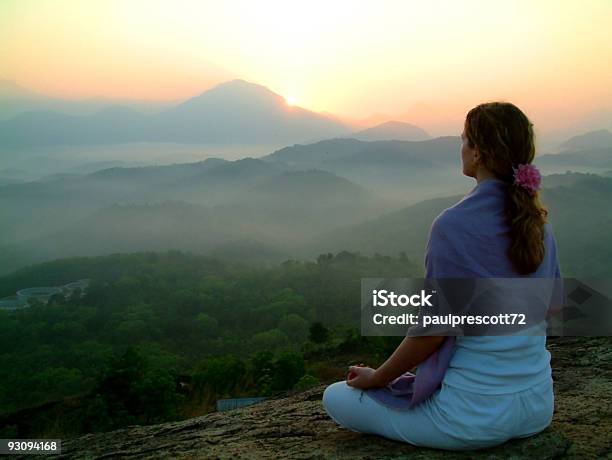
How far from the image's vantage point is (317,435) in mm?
2869

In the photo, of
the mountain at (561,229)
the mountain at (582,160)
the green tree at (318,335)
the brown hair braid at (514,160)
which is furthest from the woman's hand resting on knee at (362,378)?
the mountain at (582,160)

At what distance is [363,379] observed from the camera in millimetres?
2357

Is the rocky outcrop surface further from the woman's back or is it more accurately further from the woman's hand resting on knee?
the woman's back

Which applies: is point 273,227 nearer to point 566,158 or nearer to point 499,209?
point 566,158

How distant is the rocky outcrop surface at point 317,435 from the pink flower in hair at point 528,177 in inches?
48.0

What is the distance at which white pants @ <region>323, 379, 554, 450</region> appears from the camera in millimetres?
2088

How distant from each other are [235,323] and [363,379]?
153 ft

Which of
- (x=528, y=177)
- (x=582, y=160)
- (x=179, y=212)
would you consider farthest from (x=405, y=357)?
(x=582, y=160)

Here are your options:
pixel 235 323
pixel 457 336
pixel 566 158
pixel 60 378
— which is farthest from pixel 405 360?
pixel 566 158

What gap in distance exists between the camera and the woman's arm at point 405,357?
2047mm

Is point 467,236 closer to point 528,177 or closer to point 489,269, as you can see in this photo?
point 489,269

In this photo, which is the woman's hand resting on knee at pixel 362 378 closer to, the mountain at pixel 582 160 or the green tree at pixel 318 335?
→ the green tree at pixel 318 335

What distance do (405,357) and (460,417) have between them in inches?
13.6

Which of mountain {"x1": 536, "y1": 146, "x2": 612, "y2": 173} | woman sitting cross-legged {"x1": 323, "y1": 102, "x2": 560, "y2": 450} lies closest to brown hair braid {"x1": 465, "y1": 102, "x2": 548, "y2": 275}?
woman sitting cross-legged {"x1": 323, "y1": 102, "x2": 560, "y2": 450}
